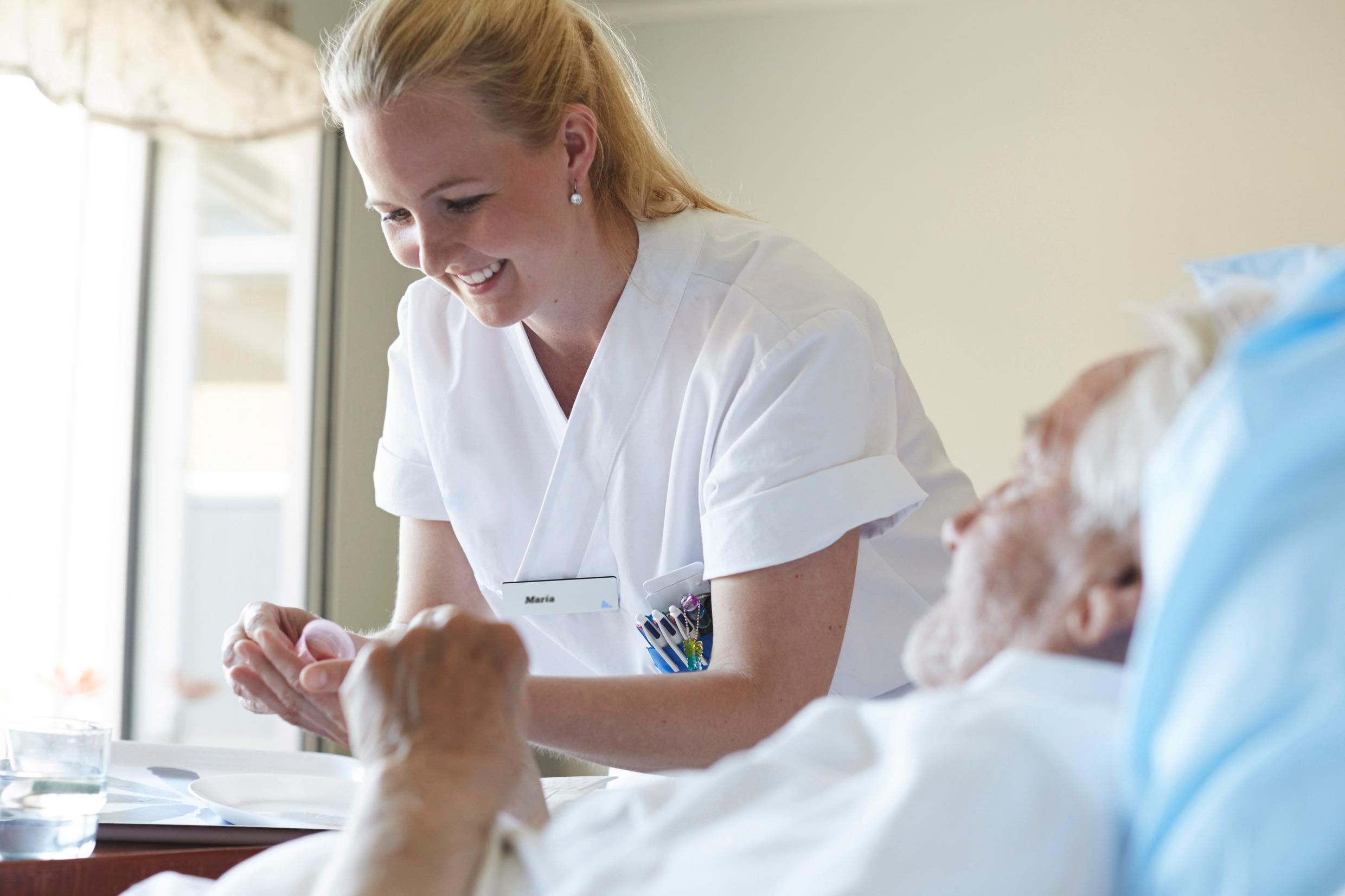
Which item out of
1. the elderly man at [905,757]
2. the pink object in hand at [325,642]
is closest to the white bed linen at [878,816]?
the elderly man at [905,757]

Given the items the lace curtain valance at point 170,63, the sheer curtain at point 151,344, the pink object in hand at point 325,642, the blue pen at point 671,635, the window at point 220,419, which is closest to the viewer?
the pink object in hand at point 325,642

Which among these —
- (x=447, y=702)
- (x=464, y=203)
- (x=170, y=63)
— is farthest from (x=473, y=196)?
(x=170, y=63)

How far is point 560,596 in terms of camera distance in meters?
1.57

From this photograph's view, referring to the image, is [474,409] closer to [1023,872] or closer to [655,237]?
[655,237]

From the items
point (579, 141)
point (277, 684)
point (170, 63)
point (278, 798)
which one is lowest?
point (278, 798)

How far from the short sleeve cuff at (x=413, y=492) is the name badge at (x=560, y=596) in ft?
0.60

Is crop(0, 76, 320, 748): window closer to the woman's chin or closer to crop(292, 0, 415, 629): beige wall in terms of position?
crop(292, 0, 415, 629): beige wall

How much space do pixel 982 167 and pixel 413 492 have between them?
2.91 meters

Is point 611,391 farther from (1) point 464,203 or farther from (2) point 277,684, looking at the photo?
(2) point 277,684

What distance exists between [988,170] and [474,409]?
2.88m

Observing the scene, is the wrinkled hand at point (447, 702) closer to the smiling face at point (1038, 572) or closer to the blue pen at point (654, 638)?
the smiling face at point (1038, 572)

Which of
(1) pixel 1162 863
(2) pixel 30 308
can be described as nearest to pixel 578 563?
(1) pixel 1162 863

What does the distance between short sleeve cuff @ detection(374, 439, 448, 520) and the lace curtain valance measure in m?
1.58

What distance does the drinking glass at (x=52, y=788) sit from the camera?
926 mm
